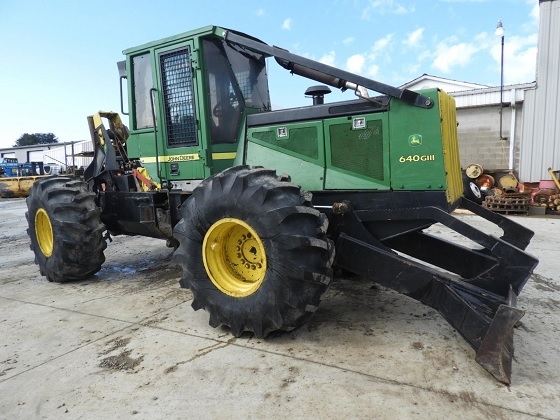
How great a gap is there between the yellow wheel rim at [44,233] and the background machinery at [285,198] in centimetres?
17

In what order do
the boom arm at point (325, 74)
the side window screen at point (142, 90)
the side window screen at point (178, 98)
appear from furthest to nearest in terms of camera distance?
the side window screen at point (142, 90) < the side window screen at point (178, 98) < the boom arm at point (325, 74)

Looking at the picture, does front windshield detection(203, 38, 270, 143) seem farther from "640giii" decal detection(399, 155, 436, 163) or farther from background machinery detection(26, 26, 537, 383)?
"640giii" decal detection(399, 155, 436, 163)

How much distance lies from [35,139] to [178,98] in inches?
4172

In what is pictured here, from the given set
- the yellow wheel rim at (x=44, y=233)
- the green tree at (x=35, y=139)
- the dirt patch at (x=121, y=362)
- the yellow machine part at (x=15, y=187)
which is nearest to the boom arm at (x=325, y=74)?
the dirt patch at (x=121, y=362)

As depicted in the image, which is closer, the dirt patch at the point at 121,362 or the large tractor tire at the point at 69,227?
the dirt patch at the point at 121,362

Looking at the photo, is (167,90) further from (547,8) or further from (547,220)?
(547,8)

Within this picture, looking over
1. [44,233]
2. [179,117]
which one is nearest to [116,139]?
[44,233]

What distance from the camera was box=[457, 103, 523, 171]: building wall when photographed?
45.0ft

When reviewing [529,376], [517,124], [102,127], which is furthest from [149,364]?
[517,124]

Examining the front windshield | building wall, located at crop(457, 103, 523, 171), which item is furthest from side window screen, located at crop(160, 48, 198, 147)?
building wall, located at crop(457, 103, 523, 171)

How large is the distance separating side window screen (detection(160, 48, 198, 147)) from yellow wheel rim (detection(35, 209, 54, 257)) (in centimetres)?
225

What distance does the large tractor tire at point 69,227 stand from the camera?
5180 millimetres

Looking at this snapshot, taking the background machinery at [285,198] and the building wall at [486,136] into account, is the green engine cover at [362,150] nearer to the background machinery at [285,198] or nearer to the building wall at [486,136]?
the background machinery at [285,198]

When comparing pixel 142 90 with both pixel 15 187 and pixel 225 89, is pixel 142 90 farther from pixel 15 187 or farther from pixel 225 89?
pixel 15 187
